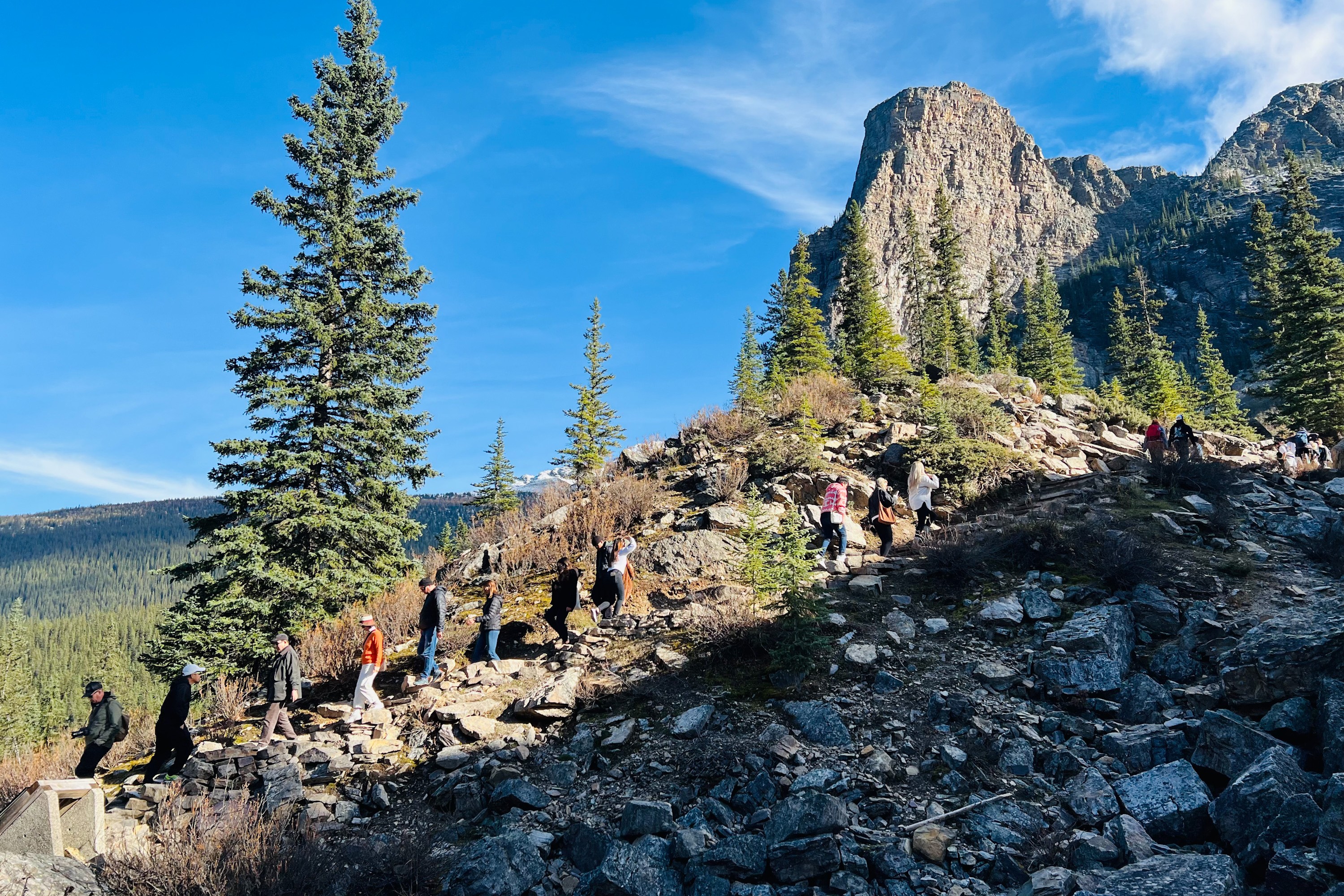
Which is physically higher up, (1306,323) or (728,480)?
(1306,323)

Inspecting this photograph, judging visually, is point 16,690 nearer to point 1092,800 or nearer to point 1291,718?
point 1092,800

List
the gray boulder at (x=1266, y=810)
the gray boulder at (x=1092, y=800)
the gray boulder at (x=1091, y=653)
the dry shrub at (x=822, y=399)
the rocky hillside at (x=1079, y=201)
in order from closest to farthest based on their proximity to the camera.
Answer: the gray boulder at (x=1266, y=810) → the gray boulder at (x=1092, y=800) → the gray boulder at (x=1091, y=653) → the dry shrub at (x=822, y=399) → the rocky hillside at (x=1079, y=201)

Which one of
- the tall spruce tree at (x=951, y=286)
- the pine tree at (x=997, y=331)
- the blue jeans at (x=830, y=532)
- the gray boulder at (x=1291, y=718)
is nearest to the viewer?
the gray boulder at (x=1291, y=718)

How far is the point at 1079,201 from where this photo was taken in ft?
575

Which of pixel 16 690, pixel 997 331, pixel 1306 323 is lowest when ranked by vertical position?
pixel 16 690

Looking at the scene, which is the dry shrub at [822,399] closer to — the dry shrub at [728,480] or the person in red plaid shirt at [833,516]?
the dry shrub at [728,480]

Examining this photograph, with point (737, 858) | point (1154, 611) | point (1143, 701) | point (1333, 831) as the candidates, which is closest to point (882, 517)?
point (1154, 611)

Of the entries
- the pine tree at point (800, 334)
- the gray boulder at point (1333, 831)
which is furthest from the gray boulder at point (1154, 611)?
the pine tree at point (800, 334)

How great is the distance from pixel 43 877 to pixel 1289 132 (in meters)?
260

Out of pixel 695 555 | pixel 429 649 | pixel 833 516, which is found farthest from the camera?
pixel 695 555

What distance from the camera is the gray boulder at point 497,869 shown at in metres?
5.32

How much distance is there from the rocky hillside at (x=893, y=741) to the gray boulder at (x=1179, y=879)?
20 millimetres

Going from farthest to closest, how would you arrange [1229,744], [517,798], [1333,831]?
1. [517,798]
2. [1229,744]
3. [1333,831]

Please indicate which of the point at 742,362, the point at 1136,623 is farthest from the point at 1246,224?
the point at 1136,623
